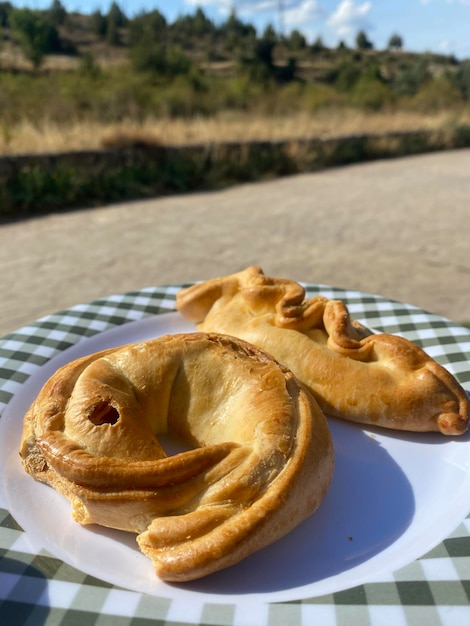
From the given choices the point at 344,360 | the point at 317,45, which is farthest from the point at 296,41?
the point at 344,360

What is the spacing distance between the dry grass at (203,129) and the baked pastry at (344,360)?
8714mm

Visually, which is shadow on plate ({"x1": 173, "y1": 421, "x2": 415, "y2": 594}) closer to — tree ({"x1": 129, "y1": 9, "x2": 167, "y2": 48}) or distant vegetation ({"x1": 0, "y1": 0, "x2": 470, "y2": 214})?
distant vegetation ({"x1": 0, "y1": 0, "x2": 470, "y2": 214})

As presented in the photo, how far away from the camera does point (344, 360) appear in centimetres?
183

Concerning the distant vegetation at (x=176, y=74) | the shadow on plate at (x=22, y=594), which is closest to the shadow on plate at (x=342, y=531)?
the shadow on plate at (x=22, y=594)

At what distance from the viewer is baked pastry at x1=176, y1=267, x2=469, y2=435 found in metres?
1.71

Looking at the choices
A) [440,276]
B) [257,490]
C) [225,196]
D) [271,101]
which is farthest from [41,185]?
[271,101]

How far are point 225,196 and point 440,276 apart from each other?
208 inches

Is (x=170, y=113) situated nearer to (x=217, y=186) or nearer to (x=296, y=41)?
(x=217, y=186)

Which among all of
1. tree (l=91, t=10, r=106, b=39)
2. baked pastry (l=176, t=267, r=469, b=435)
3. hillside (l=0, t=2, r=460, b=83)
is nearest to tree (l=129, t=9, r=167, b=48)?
hillside (l=0, t=2, r=460, b=83)

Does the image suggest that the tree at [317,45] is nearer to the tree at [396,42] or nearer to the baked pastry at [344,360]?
the tree at [396,42]

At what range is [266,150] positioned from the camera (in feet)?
39.4

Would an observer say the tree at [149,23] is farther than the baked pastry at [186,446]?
Yes

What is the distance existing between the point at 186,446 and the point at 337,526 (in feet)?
1.70

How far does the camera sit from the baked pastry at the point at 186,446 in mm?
1243
